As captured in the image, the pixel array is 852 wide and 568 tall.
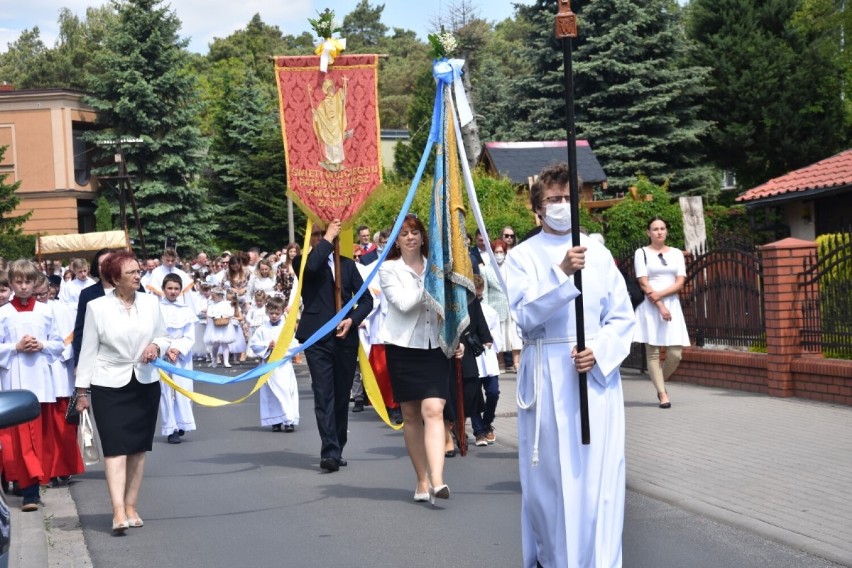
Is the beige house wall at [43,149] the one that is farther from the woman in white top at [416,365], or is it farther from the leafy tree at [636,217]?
the woman in white top at [416,365]

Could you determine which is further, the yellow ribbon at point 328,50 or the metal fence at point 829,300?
the metal fence at point 829,300

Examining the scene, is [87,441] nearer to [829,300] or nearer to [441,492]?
[441,492]

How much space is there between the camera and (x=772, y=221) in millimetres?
35062

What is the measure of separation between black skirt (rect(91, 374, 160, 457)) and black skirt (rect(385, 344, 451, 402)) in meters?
1.69

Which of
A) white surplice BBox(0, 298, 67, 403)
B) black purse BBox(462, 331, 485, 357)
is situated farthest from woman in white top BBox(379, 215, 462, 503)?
→ white surplice BBox(0, 298, 67, 403)

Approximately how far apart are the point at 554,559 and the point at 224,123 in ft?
197

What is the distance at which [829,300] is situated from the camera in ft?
42.9

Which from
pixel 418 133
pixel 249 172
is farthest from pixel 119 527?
pixel 418 133

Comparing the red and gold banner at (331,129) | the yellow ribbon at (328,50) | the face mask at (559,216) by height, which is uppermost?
the yellow ribbon at (328,50)

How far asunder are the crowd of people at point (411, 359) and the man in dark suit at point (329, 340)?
13 millimetres

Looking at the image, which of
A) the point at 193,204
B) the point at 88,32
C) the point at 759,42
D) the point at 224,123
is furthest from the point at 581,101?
the point at 88,32

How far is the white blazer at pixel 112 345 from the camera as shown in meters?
8.23

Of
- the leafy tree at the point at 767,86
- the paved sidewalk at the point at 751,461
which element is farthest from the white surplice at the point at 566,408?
the leafy tree at the point at 767,86

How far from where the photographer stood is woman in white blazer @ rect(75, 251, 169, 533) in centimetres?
823
